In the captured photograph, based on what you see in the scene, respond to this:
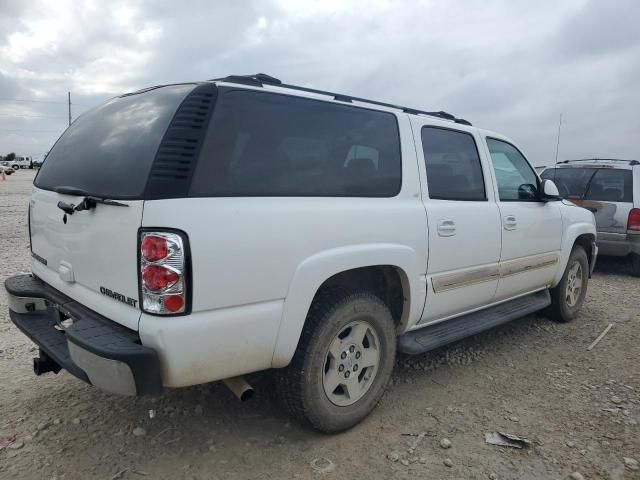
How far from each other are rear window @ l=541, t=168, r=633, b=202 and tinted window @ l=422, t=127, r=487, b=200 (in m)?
4.13

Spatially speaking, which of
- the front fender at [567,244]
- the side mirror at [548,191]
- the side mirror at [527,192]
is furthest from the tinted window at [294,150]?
the front fender at [567,244]

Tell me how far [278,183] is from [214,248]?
52 centimetres

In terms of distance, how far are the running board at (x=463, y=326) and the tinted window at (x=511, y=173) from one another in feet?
3.08

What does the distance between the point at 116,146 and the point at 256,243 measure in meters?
0.92

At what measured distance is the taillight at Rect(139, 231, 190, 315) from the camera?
6.68 feet

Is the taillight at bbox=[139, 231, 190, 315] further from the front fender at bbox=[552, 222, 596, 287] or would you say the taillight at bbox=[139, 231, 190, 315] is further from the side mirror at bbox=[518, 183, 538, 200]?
the front fender at bbox=[552, 222, 596, 287]

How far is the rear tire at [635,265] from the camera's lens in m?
7.38

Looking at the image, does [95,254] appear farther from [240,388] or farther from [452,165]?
[452,165]

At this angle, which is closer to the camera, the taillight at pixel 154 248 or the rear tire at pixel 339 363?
the taillight at pixel 154 248

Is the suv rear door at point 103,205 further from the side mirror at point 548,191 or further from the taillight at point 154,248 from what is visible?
the side mirror at point 548,191

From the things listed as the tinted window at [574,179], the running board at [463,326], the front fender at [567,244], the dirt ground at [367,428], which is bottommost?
the dirt ground at [367,428]

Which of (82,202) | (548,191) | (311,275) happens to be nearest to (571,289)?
(548,191)

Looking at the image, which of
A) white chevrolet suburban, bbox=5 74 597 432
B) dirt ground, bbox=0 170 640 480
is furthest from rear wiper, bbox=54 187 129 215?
dirt ground, bbox=0 170 640 480

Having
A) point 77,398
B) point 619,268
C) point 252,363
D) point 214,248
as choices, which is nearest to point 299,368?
point 252,363
